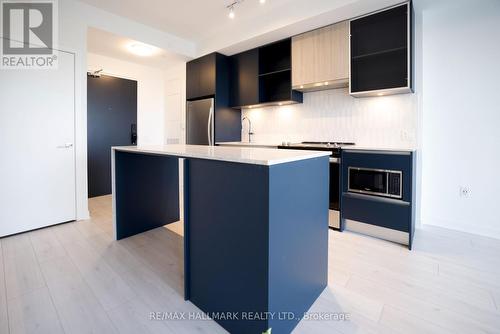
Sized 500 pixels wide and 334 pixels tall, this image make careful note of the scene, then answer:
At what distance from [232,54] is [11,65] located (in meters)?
2.71

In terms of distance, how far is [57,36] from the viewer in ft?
9.21

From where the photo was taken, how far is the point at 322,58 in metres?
2.98

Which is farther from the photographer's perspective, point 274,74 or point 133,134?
point 133,134

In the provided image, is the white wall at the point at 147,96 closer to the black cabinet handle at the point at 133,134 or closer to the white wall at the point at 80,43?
the black cabinet handle at the point at 133,134

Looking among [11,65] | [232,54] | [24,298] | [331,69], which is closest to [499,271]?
[331,69]

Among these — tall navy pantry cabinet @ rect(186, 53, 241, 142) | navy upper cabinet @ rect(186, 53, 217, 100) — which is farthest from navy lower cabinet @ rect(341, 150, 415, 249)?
navy upper cabinet @ rect(186, 53, 217, 100)

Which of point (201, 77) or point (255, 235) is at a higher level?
point (201, 77)

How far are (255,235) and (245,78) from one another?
10.6ft

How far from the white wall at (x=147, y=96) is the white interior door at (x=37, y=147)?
1.68 m

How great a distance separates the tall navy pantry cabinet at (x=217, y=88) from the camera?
4000mm

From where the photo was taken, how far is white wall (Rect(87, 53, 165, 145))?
450cm

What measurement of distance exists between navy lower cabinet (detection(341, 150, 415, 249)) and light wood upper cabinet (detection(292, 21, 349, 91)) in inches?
37.4

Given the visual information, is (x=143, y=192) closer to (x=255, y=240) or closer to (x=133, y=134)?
(x=255, y=240)

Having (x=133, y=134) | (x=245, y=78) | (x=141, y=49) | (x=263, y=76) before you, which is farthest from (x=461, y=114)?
(x=133, y=134)
